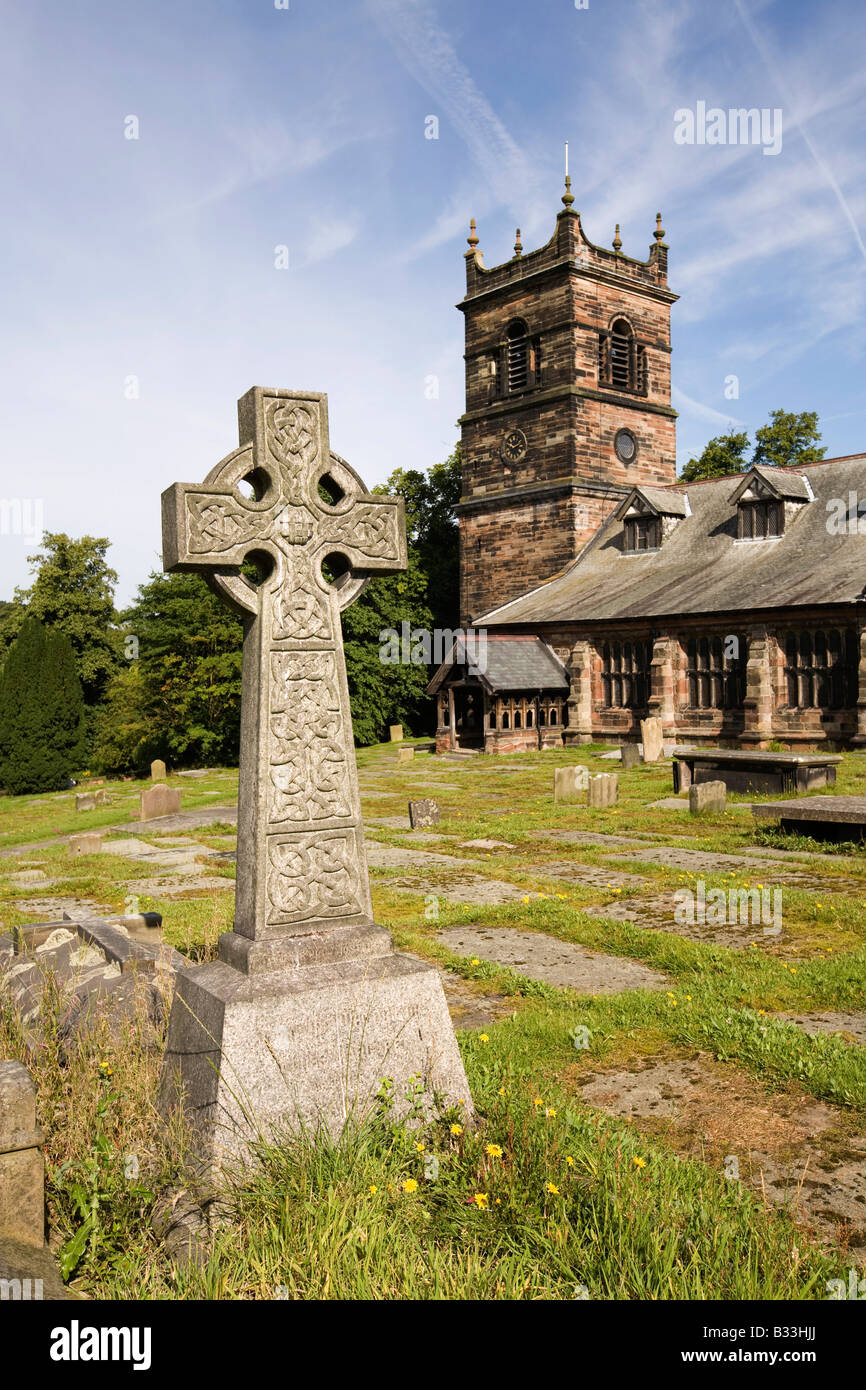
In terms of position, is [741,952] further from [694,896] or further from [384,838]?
[384,838]

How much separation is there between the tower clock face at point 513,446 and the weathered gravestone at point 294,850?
34.8 m

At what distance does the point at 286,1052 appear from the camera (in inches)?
146

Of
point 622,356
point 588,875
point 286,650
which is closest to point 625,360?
point 622,356

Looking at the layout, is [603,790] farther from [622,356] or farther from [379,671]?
[622,356]

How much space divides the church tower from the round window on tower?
0.19 feet

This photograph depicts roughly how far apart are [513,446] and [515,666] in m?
11.6

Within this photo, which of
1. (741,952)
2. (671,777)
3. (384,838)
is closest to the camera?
(741,952)

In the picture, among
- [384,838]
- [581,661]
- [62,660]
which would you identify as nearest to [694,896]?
[384,838]

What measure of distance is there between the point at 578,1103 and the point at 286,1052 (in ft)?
5.10

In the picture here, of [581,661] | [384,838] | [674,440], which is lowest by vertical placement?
[384,838]

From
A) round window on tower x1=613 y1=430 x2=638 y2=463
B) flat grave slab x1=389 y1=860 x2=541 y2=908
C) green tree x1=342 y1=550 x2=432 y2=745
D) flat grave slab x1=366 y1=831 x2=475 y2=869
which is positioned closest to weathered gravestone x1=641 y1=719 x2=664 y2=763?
flat grave slab x1=366 y1=831 x2=475 y2=869

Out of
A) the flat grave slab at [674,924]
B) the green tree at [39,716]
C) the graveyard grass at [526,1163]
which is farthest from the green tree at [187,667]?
the graveyard grass at [526,1163]

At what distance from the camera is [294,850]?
4.16 m

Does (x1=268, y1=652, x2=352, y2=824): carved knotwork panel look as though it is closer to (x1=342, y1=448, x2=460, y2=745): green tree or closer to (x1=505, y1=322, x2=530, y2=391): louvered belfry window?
(x1=342, y1=448, x2=460, y2=745): green tree
